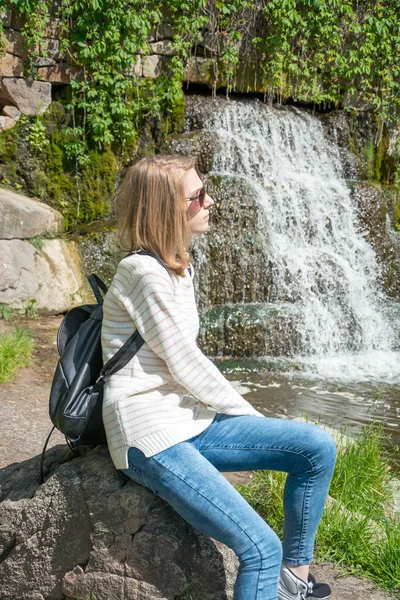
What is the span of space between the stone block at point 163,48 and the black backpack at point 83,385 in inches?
326

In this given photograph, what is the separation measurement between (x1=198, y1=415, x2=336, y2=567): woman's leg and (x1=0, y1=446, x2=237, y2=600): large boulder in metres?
0.22

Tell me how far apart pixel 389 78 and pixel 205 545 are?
10697 millimetres

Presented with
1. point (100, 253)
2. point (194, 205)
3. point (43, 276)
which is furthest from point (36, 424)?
point (100, 253)

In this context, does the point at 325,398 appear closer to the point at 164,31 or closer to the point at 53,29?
the point at 53,29

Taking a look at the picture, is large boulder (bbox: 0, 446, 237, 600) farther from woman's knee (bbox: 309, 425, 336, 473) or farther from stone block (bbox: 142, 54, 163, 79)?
stone block (bbox: 142, 54, 163, 79)

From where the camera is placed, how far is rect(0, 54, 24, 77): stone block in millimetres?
8866

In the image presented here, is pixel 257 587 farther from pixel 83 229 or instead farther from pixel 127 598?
pixel 83 229

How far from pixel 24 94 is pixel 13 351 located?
4.39 metres

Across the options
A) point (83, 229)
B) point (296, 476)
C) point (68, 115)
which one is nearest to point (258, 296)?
point (83, 229)

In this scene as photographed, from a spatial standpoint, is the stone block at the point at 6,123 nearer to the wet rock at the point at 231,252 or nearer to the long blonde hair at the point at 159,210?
the wet rock at the point at 231,252

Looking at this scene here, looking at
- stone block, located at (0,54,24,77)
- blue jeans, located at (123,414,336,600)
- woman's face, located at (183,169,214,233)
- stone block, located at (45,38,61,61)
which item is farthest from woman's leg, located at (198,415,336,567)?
stone block, located at (45,38,61,61)

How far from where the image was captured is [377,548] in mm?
2889

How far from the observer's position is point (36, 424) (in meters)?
4.61

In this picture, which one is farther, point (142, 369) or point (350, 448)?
point (350, 448)
